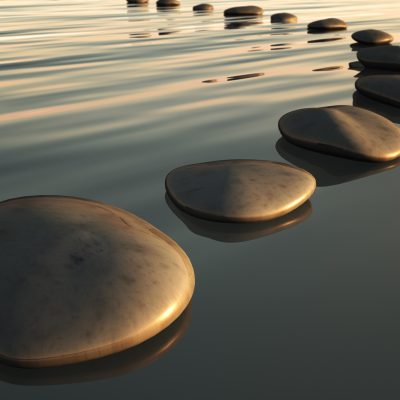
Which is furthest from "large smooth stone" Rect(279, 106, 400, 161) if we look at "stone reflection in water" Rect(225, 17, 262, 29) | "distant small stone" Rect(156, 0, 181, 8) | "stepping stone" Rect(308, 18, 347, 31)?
"distant small stone" Rect(156, 0, 181, 8)

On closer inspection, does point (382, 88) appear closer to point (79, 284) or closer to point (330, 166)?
point (330, 166)

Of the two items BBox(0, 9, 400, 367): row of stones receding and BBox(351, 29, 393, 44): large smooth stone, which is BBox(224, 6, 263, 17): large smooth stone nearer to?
BBox(351, 29, 393, 44): large smooth stone

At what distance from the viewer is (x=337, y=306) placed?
1767 millimetres

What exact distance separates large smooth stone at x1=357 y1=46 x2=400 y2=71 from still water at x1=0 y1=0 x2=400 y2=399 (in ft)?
0.65

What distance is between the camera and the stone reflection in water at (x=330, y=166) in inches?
111

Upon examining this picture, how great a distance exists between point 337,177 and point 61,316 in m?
1.66

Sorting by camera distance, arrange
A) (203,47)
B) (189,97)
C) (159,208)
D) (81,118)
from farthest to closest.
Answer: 1. (203,47)
2. (189,97)
3. (81,118)
4. (159,208)

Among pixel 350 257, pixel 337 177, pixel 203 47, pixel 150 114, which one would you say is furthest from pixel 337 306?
pixel 203 47

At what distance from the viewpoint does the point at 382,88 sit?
13.9 feet

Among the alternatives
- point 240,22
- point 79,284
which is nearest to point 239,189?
point 79,284

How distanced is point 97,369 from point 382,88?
3340 millimetres

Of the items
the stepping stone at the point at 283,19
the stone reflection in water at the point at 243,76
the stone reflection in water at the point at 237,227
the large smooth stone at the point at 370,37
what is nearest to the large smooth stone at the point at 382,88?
the stone reflection in water at the point at 243,76

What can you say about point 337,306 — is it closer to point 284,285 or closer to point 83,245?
point 284,285

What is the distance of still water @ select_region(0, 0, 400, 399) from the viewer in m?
1.50
